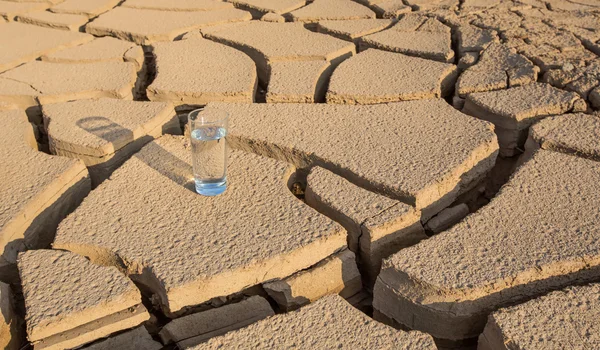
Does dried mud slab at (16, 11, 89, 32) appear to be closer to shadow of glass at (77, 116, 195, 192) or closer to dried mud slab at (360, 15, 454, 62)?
shadow of glass at (77, 116, 195, 192)

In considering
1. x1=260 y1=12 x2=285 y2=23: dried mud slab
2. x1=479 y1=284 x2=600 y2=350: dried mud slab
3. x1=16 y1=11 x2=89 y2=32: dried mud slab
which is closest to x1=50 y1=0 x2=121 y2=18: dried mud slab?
x1=16 y1=11 x2=89 y2=32: dried mud slab

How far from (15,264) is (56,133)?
0.59 m

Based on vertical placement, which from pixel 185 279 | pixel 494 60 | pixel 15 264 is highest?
pixel 494 60

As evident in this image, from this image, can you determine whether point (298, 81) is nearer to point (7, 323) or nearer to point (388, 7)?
point (388, 7)

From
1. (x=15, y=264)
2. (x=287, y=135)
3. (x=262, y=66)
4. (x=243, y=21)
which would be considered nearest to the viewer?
(x=15, y=264)

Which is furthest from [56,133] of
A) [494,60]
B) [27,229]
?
[494,60]

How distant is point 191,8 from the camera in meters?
3.20

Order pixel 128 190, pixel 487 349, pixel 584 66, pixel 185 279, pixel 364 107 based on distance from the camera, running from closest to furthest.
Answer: pixel 487 349 < pixel 185 279 < pixel 128 190 < pixel 364 107 < pixel 584 66

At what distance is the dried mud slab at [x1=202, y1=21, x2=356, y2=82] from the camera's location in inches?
99.2

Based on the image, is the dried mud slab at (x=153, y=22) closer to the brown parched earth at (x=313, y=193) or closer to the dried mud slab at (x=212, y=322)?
the brown parched earth at (x=313, y=193)

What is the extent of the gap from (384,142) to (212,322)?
820mm

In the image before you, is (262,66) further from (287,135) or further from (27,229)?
(27,229)

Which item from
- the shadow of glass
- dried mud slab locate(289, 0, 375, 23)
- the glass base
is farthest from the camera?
dried mud slab locate(289, 0, 375, 23)

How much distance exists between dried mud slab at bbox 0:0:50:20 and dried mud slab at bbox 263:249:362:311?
2.60 meters
